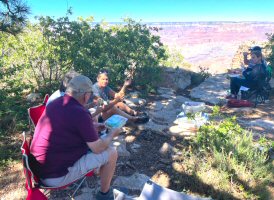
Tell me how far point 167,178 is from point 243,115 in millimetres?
3451

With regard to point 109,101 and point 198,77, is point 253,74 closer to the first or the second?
point 198,77

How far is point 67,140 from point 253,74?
5.67m

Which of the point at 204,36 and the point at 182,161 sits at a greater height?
the point at 204,36

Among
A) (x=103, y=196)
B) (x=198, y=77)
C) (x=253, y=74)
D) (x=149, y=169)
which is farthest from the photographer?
(x=198, y=77)

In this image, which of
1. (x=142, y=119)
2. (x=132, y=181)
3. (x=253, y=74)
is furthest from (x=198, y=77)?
(x=132, y=181)

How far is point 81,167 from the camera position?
294 cm

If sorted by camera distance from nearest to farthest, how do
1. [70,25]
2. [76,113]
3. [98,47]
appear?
[76,113]
[70,25]
[98,47]

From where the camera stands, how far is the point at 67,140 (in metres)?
2.84

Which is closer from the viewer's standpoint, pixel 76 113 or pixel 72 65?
pixel 76 113

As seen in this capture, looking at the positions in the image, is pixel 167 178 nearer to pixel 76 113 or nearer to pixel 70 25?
pixel 76 113

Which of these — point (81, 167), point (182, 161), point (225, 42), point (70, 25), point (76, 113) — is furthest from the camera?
point (225, 42)

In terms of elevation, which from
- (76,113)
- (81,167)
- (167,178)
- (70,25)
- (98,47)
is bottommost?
(167,178)

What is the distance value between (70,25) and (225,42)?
6015cm

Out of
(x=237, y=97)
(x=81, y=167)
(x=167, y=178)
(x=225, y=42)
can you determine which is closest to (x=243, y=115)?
(x=237, y=97)
